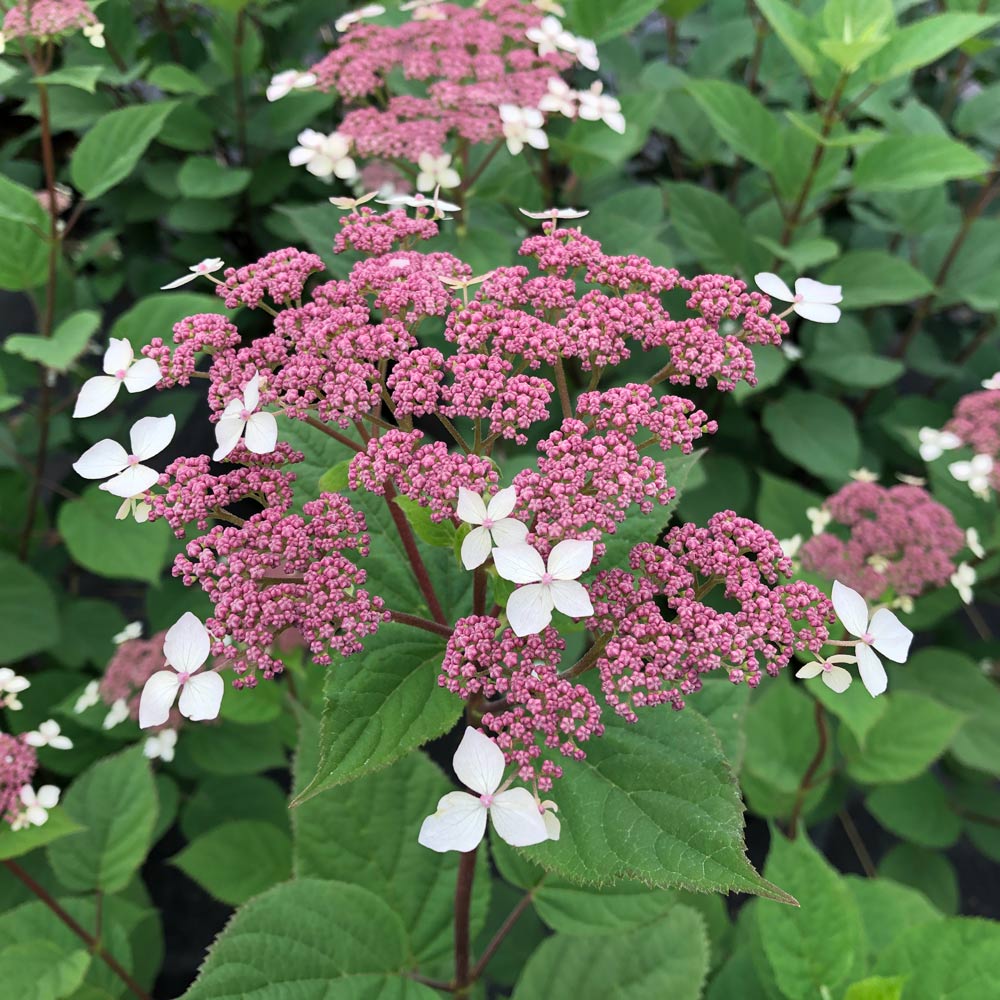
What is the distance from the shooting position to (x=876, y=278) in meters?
2.02

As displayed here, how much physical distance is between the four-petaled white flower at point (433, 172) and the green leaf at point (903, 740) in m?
1.40

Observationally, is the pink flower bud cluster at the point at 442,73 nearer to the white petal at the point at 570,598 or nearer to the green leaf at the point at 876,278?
the green leaf at the point at 876,278

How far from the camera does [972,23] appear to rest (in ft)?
5.49

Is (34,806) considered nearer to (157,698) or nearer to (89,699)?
(89,699)

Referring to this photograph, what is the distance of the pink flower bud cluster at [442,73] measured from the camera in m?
1.55

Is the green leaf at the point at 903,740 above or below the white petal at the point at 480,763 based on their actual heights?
below

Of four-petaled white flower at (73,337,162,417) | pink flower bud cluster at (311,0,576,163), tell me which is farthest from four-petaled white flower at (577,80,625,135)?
four-petaled white flower at (73,337,162,417)

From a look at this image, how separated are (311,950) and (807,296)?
1.03 meters

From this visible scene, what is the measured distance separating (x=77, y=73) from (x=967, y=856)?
127 inches

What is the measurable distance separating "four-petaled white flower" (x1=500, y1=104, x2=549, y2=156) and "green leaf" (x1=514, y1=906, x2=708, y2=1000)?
137 centimetres

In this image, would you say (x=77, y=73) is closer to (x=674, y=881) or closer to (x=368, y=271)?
(x=368, y=271)

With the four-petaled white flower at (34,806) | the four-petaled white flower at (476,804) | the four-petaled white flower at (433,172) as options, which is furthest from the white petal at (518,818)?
the four-petaled white flower at (433,172)

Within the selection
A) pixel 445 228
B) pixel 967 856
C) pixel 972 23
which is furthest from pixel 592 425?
pixel 967 856

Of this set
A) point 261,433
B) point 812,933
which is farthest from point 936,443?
point 261,433
